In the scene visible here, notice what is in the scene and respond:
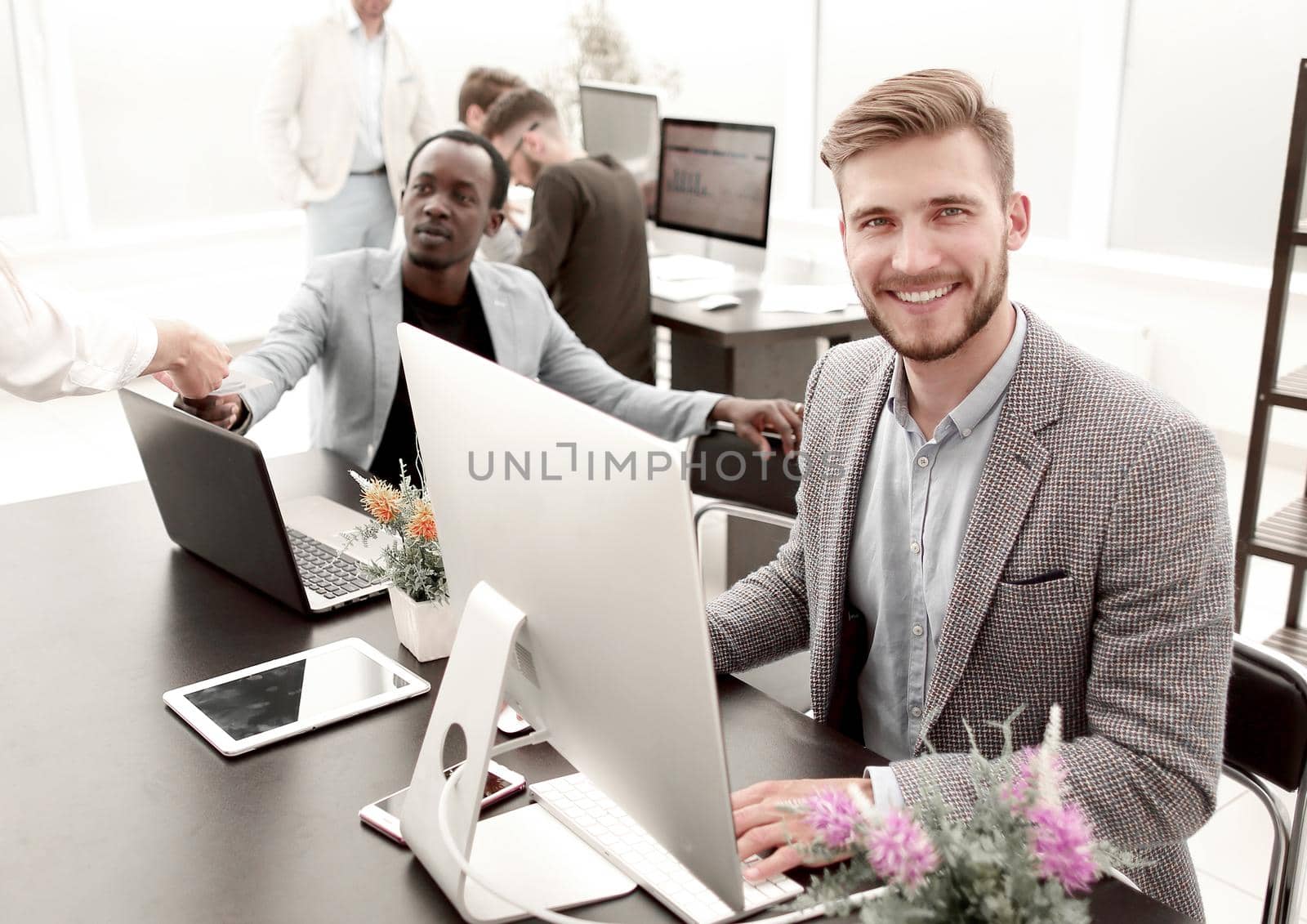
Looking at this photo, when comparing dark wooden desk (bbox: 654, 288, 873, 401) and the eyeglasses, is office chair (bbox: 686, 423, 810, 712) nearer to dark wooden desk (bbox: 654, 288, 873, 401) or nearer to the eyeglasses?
dark wooden desk (bbox: 654, 288, 873, 401)

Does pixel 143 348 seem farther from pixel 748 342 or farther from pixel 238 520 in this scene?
pixel 748 342

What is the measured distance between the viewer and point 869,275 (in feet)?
4.88

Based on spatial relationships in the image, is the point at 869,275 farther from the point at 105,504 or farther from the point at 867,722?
the point at 105,504

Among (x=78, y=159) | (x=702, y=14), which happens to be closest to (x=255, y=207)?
(x=78, y=159)

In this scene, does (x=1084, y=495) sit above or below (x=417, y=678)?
above

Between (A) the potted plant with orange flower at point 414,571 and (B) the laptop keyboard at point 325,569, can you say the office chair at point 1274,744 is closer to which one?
(A) the potted plant with orange flower at point 414,571

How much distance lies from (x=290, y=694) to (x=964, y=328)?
89 cm

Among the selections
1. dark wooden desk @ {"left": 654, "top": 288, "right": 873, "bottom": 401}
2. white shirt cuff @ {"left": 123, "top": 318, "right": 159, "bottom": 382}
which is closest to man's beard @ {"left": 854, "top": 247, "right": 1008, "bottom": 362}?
white shirt cuff @ {"left": 123, "top": 318, "right": 159, "bottom": 382}

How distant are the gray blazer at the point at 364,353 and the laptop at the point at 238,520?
1.51 ft

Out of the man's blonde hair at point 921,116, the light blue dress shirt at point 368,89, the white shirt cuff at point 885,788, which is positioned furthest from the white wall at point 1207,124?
the white shirt cuff at point 885,788

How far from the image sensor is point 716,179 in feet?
13.7

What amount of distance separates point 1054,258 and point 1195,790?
14.1 feet

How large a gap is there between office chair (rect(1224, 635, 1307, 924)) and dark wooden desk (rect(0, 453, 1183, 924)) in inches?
16.5

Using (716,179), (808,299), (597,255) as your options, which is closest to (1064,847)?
(597,255)
